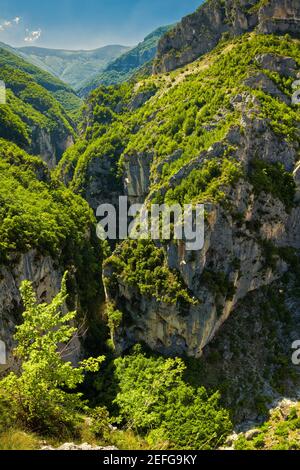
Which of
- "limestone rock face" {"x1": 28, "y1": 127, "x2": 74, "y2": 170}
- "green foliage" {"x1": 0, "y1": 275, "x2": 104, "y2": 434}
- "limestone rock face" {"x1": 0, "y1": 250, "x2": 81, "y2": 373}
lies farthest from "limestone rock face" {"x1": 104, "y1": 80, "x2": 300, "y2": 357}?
"limestone rock face" {"x1": 28, "y1": 127, "x2": 74, "y2": 170}

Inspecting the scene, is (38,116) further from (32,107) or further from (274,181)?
(274,181)

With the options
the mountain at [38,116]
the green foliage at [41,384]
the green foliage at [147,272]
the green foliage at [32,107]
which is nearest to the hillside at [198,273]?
the green foliage at [147,272]

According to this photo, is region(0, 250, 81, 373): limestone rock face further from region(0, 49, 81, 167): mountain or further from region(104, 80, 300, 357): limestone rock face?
region(0, 49, 81, 167): mountain

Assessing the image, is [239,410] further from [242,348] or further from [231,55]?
[231,55]

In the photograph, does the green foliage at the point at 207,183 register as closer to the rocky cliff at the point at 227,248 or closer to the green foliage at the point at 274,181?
the rocky cliff at the point at 227,248

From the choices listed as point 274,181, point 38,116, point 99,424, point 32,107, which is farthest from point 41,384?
point 32,107

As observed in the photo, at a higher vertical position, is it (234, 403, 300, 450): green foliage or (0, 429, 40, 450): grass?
(0, 429, 40, 450): grass
